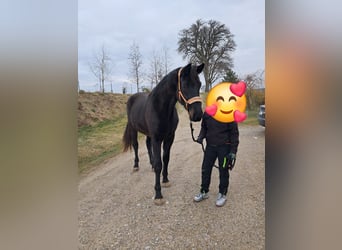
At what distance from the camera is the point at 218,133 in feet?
3.95

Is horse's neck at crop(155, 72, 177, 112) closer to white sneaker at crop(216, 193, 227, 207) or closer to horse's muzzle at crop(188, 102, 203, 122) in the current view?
horse's muzzle at crop(188, 102, 203, 122)

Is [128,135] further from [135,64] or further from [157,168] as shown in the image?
[135,64]

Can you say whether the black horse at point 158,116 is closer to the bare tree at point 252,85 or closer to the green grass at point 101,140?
the green grass at point 101,140

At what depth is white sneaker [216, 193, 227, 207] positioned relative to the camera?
122 cm

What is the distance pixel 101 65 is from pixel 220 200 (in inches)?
39.7

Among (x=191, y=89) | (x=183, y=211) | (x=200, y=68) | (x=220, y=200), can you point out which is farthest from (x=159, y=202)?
(x=200, y=68)

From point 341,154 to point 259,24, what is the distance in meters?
0.62

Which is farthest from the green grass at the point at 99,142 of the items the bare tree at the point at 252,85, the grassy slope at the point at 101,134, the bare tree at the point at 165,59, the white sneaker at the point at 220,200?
the bare tree at the point at 252,85

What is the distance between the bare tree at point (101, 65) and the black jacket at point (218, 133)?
1.99 ft

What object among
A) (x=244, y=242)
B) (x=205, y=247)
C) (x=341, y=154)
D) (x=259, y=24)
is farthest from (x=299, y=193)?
(x=259, y=24)

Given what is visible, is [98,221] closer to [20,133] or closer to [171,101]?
[20,133]

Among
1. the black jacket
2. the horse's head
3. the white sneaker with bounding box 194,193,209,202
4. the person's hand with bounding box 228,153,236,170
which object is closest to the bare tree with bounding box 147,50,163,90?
the horse's head

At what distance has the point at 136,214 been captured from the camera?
1244 millimetres

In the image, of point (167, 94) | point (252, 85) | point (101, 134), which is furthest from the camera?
point (167, 94)
